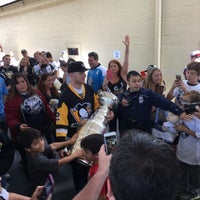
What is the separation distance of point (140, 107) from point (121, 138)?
1670 millimetres

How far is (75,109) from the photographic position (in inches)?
83.7

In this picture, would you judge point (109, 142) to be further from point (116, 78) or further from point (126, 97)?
point (116, 78)

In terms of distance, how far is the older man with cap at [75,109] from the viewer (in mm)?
2098

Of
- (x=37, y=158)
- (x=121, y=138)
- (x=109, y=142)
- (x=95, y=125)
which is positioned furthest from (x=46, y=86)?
(x=121, y=138)

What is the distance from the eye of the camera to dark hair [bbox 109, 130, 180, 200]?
2.22 feet

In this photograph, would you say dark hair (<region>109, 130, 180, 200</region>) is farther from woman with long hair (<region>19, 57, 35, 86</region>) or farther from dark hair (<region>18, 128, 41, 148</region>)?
woman with long hair (<region>19, 57, 35, 86</region>)

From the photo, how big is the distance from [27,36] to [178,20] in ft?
22.6

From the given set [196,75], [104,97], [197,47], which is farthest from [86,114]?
[197,47]

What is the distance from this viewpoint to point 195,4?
4496 mm

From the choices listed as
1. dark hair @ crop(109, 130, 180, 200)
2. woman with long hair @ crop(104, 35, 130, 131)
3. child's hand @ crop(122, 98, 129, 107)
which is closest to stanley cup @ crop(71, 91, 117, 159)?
child's hand @ crop(122, 98, 129, 107)

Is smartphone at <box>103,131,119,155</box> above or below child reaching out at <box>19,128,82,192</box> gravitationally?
above

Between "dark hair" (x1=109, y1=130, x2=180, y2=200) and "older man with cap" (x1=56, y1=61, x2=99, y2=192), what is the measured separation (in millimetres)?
1377

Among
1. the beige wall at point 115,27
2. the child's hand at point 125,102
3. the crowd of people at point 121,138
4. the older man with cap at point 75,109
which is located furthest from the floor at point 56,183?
the beige wall at point 115,27

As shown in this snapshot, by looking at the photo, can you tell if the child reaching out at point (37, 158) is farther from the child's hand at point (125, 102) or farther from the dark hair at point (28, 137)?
the child's hand at point (125, 102)
